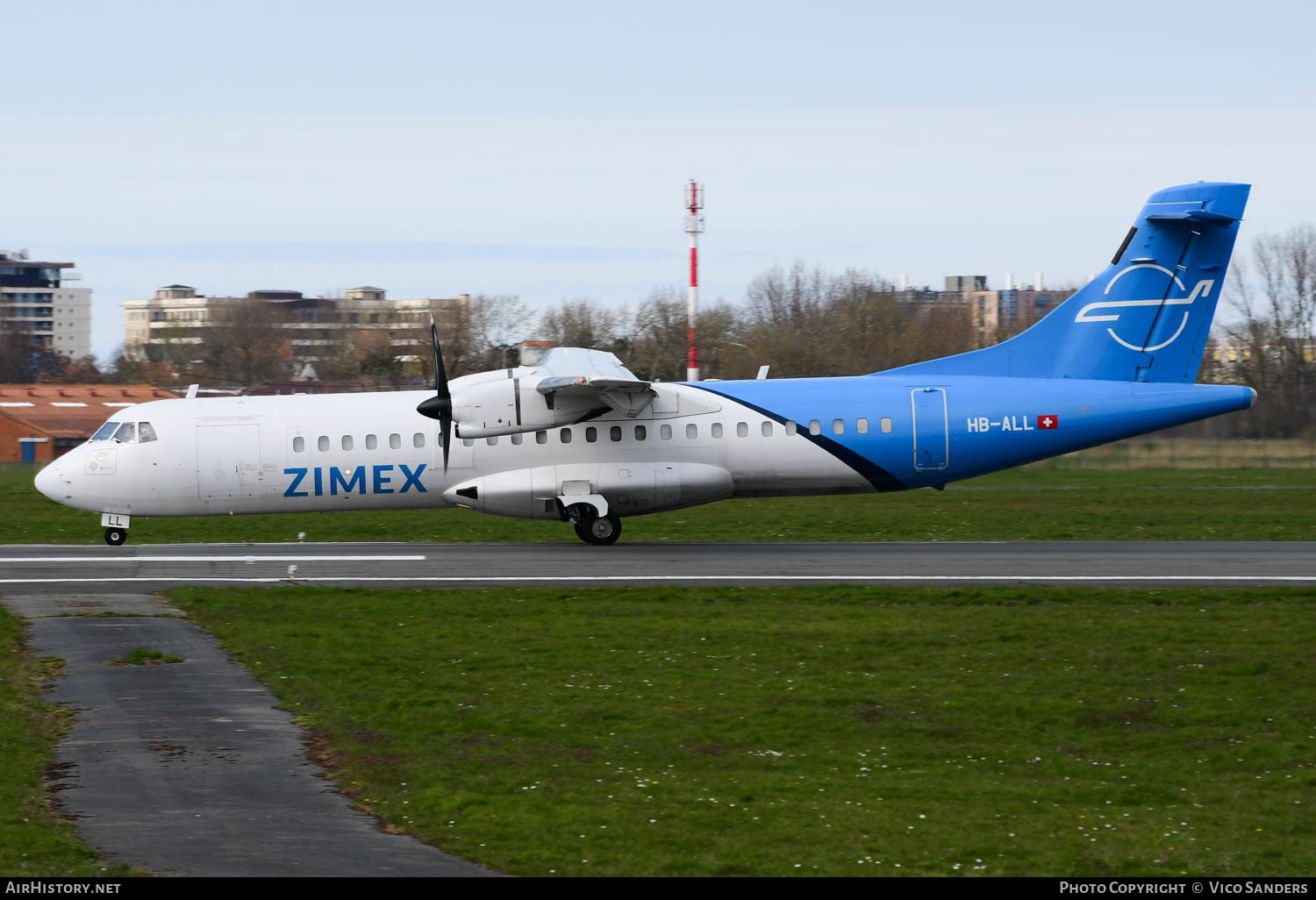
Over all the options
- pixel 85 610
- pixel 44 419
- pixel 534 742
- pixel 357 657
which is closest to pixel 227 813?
pixel 534 742

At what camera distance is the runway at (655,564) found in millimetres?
21203

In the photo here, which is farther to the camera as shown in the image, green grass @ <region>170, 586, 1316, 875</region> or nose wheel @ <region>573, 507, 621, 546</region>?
nose wheel @ <region>573, 507, 621, 546</region>

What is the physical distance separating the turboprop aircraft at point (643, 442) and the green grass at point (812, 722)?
5.76 m

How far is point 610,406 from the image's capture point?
25.5 m

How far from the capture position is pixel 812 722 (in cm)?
1288

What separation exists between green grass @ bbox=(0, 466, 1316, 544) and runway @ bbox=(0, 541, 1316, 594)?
75.3 inches

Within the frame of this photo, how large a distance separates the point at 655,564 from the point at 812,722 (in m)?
10.6

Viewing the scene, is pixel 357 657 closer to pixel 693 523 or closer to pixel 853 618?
pixel 853 618

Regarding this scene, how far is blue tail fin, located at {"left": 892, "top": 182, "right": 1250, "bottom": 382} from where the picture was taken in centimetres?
2625

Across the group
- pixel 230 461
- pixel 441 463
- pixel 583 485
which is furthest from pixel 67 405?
pixel 583 485

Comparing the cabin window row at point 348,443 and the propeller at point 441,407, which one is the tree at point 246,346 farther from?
the propeller at point 441,407

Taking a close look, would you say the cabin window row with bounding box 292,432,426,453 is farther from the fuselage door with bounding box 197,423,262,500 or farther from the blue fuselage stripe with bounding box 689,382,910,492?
the blue fuselage stripe with bounding box 689,382,910,492

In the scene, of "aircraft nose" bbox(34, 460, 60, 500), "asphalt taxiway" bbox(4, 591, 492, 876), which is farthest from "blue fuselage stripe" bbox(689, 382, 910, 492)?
"aircraft nose" bbox(34, 460, 60, 500)

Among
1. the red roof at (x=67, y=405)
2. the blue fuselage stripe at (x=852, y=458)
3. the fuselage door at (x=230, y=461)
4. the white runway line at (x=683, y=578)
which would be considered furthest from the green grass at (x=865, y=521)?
the red roof at (x=67, y=405)
